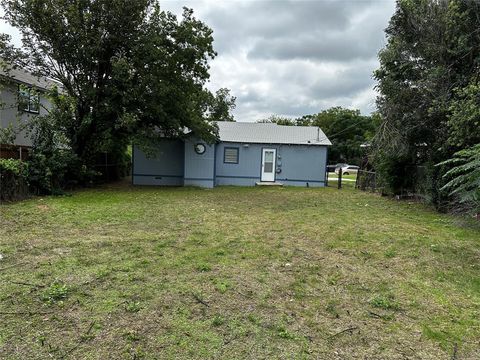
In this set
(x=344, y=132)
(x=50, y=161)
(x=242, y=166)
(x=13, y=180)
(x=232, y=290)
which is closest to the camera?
(x=232, y=290)

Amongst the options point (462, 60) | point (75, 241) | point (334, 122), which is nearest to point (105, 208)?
point (75, 241)

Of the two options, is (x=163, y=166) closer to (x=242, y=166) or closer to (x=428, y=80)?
(x=242, y=166)

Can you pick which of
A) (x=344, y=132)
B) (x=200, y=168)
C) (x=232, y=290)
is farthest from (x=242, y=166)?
(x=344, y=132)

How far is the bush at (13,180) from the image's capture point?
8.94 metres

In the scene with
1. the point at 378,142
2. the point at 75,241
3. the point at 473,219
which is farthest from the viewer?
the point at 378,142

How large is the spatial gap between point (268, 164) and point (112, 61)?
8.99 meters

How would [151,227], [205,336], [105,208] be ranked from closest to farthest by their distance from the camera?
1. [205,336]
2. [151,227]
3. [105,208]

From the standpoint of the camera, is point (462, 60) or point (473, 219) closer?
point (473, 219)

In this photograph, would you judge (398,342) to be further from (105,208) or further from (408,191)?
(408,191)

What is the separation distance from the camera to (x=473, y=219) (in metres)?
7.86

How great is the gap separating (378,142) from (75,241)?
9.57 m

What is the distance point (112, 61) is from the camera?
11.7 metres

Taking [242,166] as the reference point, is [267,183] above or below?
below

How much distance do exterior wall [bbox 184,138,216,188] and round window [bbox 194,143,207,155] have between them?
107 mm
